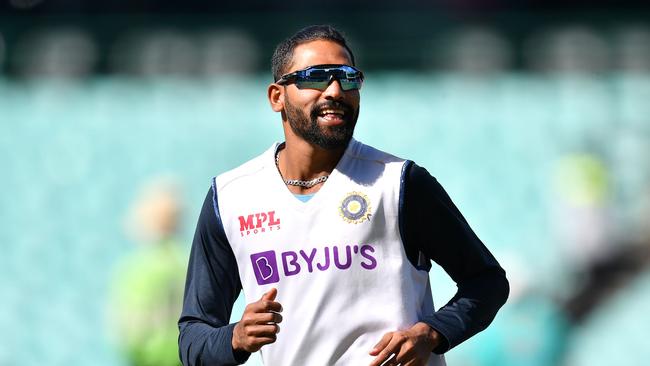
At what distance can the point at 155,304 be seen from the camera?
6.55 metres

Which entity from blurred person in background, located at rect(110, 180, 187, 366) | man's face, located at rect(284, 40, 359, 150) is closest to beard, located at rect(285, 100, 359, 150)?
man's face, located at rect(284, 40, 359, 150)

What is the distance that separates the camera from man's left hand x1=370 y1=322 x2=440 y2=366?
8.71 ft

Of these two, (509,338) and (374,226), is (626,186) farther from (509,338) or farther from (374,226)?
(374,226)

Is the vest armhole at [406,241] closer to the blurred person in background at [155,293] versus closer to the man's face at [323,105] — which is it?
the man's face at [323,105]

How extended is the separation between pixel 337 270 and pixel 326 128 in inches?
13.7

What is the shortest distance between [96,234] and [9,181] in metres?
0.93

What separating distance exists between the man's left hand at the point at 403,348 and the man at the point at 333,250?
26 mm

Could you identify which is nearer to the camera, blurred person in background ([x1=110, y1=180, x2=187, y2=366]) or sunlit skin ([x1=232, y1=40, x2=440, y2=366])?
sunlit skin ([x1=232, y1=40, x2=440, y2=366])

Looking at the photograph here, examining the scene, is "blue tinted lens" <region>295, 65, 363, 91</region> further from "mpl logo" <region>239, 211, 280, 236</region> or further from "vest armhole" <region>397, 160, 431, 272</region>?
"mpl logo" <region>239, 211, 280, 236</region>

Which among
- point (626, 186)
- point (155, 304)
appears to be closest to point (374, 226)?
point (155, 304)

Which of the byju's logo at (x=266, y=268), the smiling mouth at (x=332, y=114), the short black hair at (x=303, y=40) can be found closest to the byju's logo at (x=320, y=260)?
the byju's logo at (x=266, y=268)

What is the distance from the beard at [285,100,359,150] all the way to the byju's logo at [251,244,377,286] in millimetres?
265

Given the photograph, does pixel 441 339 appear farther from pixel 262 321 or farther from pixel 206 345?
pixel 206 345

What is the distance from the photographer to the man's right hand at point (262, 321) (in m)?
2.60
